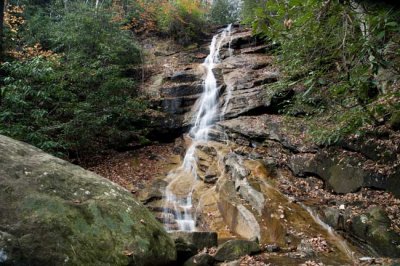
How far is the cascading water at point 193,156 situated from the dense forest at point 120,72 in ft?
7.86

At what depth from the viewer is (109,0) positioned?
70.5 feet

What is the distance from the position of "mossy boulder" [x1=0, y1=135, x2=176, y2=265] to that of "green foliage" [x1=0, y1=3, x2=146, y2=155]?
4.56 m

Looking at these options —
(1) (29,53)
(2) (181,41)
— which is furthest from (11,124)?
(2) (181,41)

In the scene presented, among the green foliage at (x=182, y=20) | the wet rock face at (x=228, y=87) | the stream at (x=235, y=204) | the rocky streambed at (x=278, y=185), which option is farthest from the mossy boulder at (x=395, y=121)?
the green foliage at (x=182, y=20)

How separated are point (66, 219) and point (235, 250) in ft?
10.1

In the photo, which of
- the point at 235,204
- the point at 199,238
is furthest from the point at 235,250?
the point at 235,204

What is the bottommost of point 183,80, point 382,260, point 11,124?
point 382,260

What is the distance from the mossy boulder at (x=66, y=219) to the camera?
3.53 m

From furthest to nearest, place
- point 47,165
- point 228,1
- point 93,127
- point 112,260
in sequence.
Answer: point 228,1
point 93,127
point 47,165
point 112,260

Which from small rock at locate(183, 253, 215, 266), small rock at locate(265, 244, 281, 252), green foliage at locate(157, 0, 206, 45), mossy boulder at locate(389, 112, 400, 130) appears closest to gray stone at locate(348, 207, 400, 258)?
small rock at locate(265, 244, 281, 252)

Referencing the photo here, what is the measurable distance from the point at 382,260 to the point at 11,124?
9.03 m

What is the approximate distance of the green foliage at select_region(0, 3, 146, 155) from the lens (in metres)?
8.98

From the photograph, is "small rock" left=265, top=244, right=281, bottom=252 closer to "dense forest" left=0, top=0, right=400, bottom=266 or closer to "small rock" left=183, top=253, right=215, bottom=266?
"dense forest" left=0, top=0, right=400, bottom=266

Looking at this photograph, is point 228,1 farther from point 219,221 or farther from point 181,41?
point 219,221
